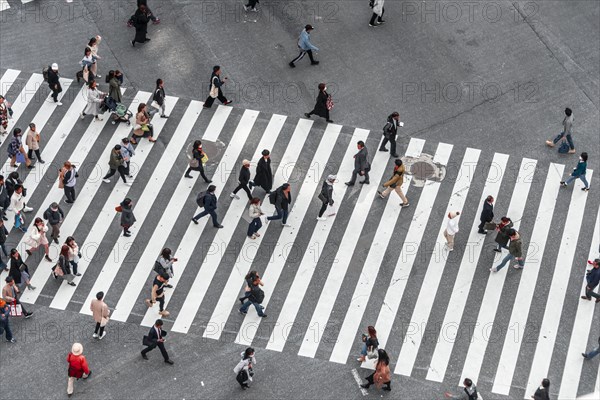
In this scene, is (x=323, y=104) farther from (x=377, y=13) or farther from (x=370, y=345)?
(x=370, y=345)

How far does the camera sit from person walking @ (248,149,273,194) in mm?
32719

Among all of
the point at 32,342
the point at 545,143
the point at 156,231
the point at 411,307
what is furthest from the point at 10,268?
the point at 545,143

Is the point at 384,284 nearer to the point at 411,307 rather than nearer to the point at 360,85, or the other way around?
the point at 411,307

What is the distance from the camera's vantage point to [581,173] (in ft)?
108

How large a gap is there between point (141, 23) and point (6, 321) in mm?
12200

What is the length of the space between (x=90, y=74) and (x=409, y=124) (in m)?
10.5

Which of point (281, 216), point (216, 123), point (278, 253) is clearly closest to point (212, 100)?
point (216, 123)

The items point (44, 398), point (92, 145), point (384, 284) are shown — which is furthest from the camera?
point (92, 145)

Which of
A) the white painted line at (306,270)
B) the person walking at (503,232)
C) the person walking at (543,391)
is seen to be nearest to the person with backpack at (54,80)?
the white painted line at (306,270)

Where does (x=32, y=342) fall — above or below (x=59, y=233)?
below

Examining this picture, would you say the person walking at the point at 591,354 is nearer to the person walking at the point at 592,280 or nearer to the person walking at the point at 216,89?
the person walking at the point at 592,280

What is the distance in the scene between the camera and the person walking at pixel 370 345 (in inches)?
1131

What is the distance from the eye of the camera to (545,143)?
115 ft

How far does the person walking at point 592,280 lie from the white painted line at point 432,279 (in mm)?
3970
